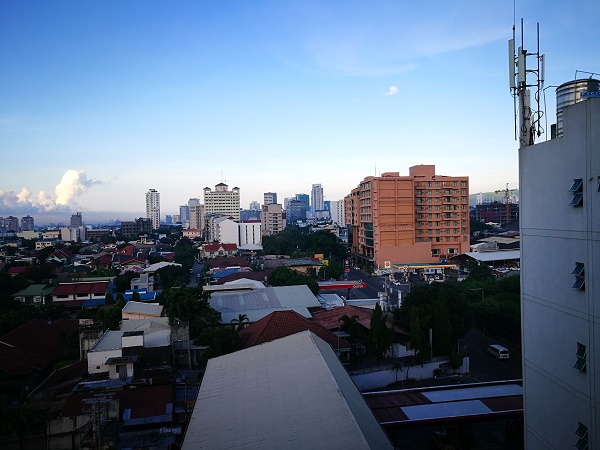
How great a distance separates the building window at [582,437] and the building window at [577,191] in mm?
1893

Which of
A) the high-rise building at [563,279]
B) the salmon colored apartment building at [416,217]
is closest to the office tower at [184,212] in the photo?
the salmon colored apartment building at [416,217]

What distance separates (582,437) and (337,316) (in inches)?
410

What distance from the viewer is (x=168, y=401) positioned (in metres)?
8.55

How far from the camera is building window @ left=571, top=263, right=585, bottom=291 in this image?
3.83 m

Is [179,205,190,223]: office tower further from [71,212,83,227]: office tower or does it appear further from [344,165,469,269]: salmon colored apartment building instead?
[344,165,469,269]: salmon colored apartment building

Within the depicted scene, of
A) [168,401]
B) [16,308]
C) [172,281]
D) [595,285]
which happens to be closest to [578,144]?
[595,285]

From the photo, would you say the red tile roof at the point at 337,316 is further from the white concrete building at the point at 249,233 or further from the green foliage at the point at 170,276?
the white concrete building at the point at 249,233

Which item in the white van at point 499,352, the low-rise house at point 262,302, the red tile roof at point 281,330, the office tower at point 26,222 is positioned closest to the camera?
the red tile roof at point 281,330

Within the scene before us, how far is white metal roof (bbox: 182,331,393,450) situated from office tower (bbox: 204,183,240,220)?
58.6m

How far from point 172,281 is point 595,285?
75.1ft

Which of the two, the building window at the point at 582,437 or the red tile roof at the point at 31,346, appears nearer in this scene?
the building window at the point at 582,437

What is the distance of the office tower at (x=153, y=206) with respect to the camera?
8931cm

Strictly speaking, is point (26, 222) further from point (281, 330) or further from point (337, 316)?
point (281, 330)

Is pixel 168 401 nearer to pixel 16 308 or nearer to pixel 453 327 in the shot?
pixel 453 327
